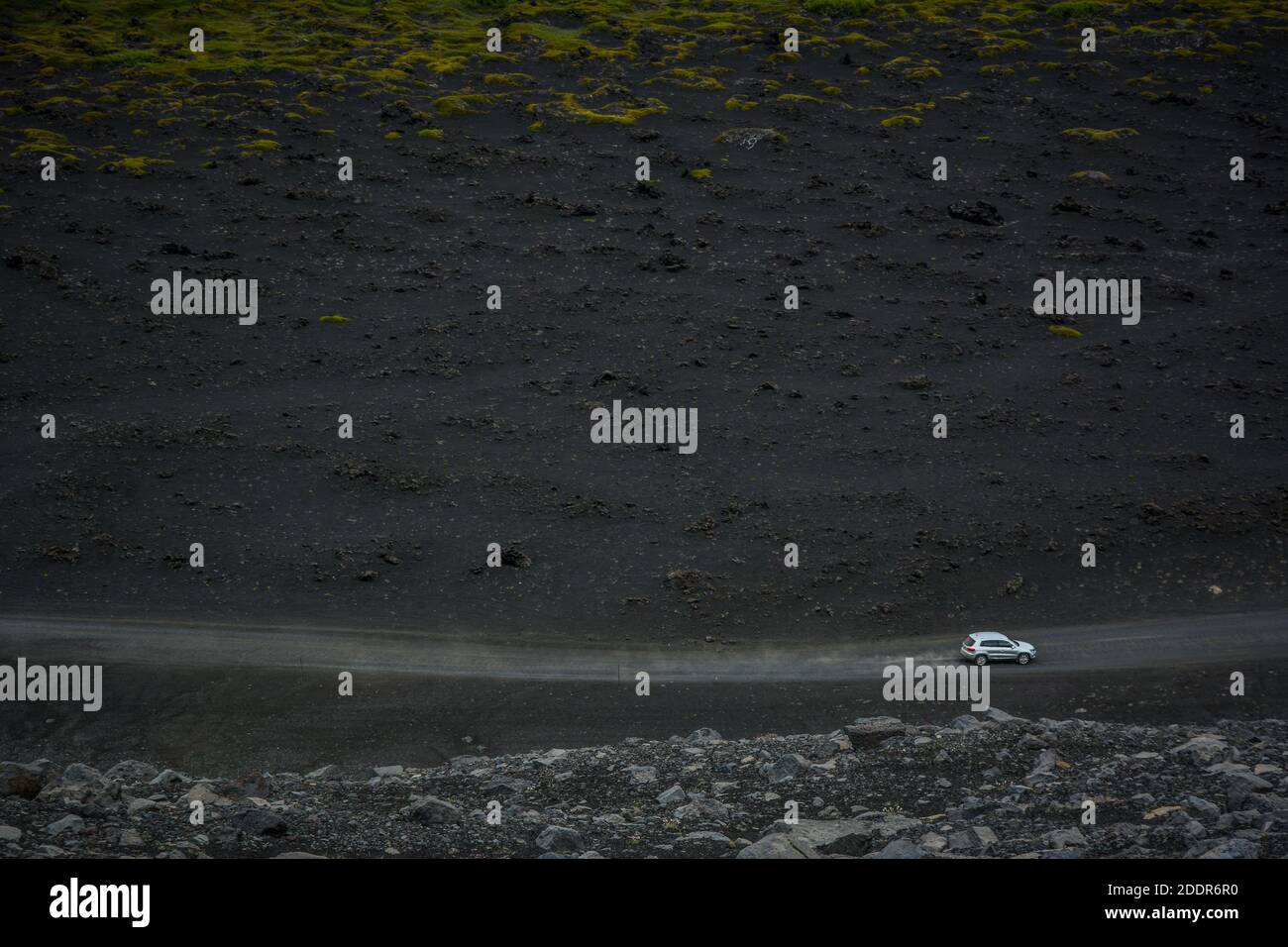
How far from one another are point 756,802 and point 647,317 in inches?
1642

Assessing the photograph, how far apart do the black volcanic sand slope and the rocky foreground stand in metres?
13.0

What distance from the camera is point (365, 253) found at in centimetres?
6375

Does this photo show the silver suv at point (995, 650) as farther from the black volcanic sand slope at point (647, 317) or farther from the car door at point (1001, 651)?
the black volcanic sand slope at point (647, 317)

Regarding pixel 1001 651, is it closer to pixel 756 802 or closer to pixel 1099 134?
pixel 756 802

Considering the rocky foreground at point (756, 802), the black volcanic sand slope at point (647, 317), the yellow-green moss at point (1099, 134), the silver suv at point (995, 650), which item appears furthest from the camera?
the yellow-green moss at point (1099, 134)

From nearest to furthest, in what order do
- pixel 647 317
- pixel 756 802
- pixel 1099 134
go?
pixel 756 802
pixel 647 317
pixel 1099 134

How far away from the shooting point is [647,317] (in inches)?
2299


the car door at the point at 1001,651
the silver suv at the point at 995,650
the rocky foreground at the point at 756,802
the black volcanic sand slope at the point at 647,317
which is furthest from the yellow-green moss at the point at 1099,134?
the rocky foreground at the point at 756,802

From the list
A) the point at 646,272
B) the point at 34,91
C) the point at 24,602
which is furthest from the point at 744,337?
the point at 34,91

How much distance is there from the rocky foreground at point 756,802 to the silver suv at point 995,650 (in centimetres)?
816

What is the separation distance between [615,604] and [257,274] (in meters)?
35.6

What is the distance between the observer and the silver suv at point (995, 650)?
1259 inches

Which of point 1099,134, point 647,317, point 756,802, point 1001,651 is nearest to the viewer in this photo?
point 756,802

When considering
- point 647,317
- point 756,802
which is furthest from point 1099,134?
point 756,802
